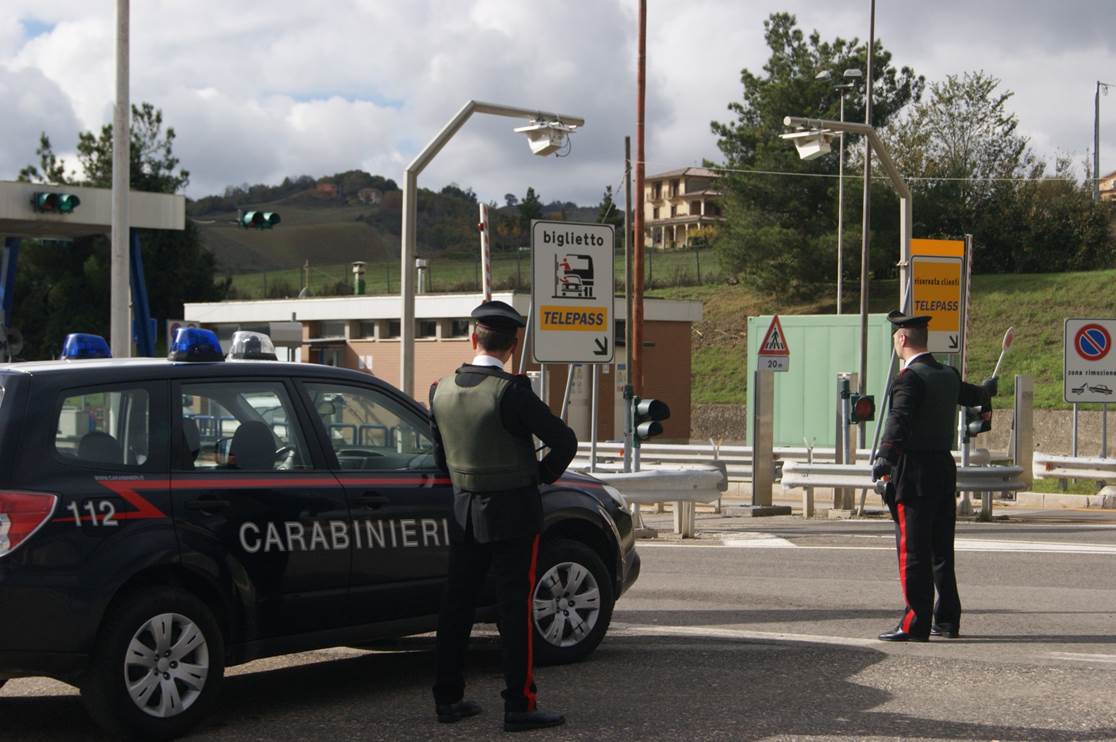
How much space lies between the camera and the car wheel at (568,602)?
7.36m

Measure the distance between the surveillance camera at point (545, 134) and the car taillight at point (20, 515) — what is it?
12.2 meters

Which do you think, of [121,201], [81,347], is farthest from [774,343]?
[81,347]

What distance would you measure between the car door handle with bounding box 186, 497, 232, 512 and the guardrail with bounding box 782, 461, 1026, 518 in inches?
457

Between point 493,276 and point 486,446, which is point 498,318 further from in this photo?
point 493,276

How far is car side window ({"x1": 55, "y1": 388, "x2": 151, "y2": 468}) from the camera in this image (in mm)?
5941

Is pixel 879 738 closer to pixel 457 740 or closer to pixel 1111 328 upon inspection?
pixel 457 740

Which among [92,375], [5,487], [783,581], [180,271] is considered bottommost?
[783,581]

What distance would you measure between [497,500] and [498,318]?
786mm

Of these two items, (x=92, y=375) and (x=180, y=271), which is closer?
(x=92, y=375)

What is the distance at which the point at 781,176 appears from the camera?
198 feet

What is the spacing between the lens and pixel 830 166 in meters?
62.5

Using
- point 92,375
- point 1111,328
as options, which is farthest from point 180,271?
point 92,375

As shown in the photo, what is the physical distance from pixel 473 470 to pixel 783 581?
5871 millimetres

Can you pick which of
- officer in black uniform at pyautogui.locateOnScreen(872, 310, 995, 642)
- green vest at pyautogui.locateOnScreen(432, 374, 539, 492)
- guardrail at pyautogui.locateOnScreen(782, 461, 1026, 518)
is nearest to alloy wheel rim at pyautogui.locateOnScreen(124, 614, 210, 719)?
green vest at pyautogui.locateOnScreen(432, 374, 539, 492)
